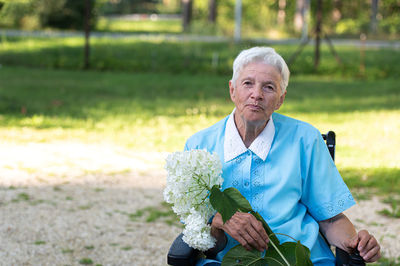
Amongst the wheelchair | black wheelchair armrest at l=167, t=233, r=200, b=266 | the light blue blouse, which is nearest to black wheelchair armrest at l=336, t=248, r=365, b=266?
the wheelchair

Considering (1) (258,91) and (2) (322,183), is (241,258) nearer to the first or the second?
(2) (322,183)

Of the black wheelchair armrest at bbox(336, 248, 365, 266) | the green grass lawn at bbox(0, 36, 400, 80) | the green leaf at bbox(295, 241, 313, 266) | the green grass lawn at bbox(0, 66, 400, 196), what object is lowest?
the green grass lawn at bbox(0, 66, 400, 196)

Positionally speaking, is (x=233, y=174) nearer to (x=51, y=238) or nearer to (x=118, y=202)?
(x=51, y=238)

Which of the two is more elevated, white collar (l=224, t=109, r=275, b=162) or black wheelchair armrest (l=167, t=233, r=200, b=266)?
white collar (l=224, t=109, r=275, b=162)

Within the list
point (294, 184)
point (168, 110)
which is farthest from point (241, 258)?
point (168, 110)

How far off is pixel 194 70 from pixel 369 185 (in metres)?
12.7

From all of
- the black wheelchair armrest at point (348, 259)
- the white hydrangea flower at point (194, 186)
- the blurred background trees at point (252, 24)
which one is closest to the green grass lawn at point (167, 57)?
the blurred background trees at point (252, 24)

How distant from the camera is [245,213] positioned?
2.39m

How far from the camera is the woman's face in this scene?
8.83 feet

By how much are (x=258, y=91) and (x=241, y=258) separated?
0.79 metres

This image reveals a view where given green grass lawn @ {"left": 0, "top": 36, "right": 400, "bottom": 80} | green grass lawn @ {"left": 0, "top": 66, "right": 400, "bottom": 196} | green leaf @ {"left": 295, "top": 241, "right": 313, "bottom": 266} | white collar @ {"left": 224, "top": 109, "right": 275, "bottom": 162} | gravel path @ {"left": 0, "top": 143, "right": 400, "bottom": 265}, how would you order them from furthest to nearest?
green grass lawn @ {"left": 0, "top": 36, "right": 400, "bottom": 80}, green grass lawn @ {"left": 0, "top": 66, "right": 400, "bottom": 196}, gravel path @ {"left": 0, "top": 143, "right": 400, "bottom": 265}, white collar @ {"left": 224, "top": 109, "right": 275, "bottom": 162}, green leaf @ {"left": 295, "top": 241, "right": 313, "bottom": 266}

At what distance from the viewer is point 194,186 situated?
2.35m

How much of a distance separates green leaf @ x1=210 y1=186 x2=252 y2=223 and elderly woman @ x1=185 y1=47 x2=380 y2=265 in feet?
1.34

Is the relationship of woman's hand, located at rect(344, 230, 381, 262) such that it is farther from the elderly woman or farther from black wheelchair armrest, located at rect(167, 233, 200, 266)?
black wheelchair armrest, located at rect(167, 233, 200, 266)
